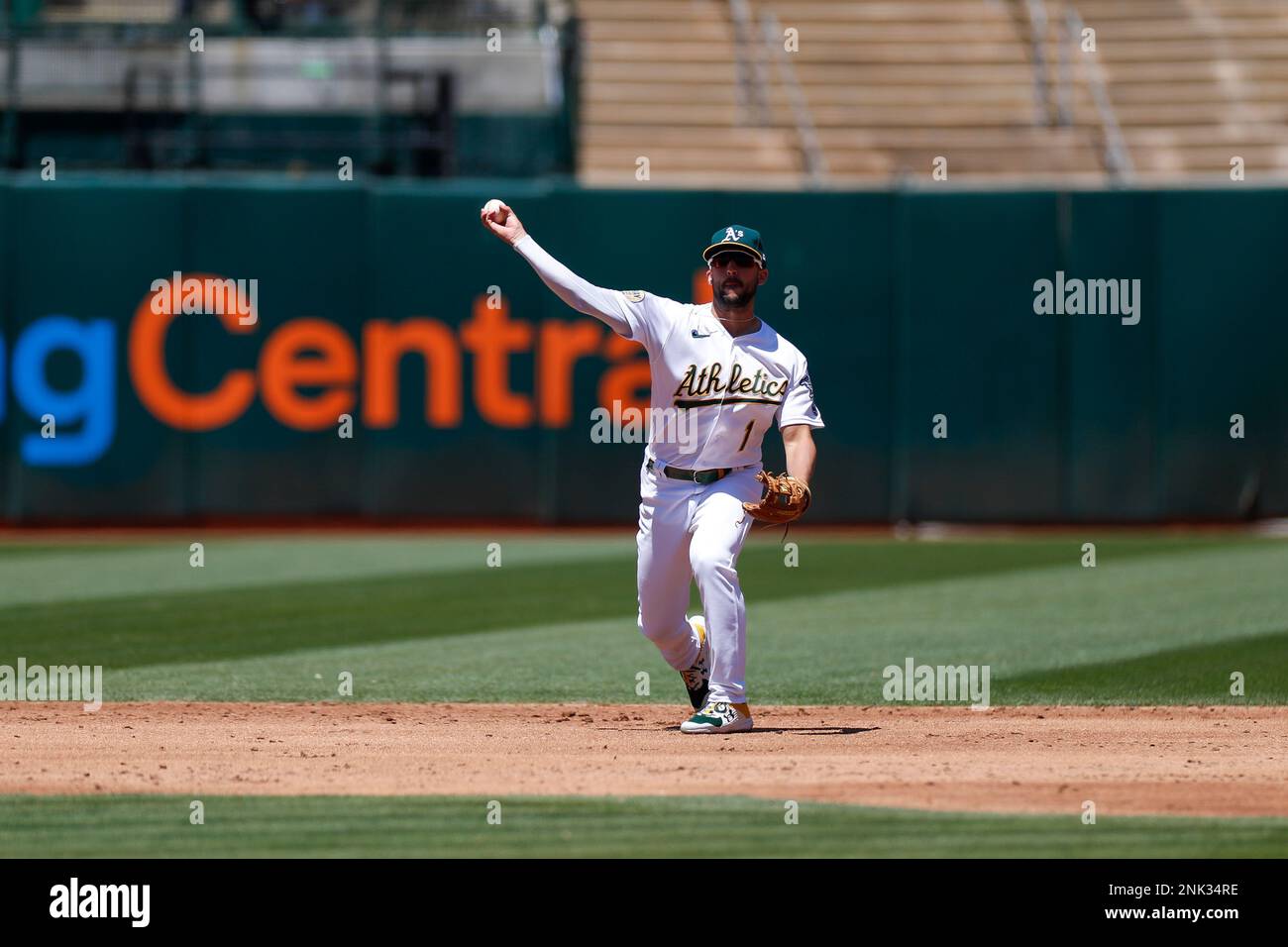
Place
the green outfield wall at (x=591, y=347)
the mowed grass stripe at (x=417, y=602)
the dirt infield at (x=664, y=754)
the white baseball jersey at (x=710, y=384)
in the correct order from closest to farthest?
the dirt infield at (x=664, y=754) < the white baseball jersey at (x=710, y=384) < the mowed grass stripe at (x=417, y=602) < the green outfield wall at (x=591, y=347)

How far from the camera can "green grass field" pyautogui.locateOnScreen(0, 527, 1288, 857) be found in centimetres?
660

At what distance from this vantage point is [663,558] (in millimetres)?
8773

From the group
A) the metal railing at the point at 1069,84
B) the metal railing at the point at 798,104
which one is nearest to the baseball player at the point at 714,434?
the metal railing at the point at 798,104

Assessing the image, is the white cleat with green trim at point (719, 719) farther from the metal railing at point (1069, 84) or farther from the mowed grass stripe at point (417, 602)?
the metal railing at point (1069, 84)

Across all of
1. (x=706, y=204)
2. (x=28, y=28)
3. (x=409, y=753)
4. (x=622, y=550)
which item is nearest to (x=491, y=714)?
(x=409, y=753)

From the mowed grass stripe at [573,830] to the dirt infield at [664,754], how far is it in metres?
0.23

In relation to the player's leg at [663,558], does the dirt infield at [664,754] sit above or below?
below

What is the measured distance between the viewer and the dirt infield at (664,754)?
744 cm

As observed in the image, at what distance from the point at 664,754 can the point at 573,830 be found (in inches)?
65.3

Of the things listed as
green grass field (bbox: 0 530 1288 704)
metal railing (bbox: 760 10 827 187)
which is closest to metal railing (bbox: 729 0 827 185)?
metal railing (bbox: 760 10 827 187)

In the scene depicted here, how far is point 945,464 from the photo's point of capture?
66.3ft

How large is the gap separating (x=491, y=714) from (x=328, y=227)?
1123 cm

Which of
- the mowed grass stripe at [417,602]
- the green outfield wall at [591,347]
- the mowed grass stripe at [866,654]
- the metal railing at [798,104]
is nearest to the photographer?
the mowed grass stripe at [866,654]
